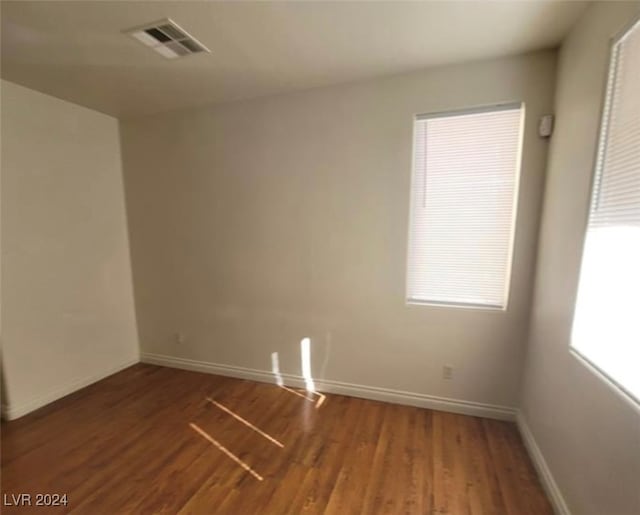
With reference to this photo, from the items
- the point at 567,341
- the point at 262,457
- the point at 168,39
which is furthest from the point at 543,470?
the point at 168,39

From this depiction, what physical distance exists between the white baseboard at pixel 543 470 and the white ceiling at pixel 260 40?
2.57 metres

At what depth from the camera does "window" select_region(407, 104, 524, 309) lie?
2213 millimetres

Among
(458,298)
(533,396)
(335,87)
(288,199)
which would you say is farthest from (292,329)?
(335,87)

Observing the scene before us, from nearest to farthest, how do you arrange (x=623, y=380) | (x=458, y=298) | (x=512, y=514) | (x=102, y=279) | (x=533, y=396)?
(x=623, y=380)
(x=512, y=514)
(x=533, y=396)
(x=458, y=298)
(x=102, y=279)

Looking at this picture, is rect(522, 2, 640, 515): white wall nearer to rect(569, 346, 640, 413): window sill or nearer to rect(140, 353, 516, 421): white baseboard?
rect(569, 346, 640, 413): window sill

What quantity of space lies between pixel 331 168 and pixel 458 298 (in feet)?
4.91

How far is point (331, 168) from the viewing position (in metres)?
2.58

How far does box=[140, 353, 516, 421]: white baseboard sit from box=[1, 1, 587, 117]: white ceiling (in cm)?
260

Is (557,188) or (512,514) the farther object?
(557,188)

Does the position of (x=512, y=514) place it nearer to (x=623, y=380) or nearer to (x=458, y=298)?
(x=623, y=380)

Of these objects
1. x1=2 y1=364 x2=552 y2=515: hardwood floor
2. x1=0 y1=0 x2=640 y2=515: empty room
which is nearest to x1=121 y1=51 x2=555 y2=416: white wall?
x1=0 y1=0 x2=640 y2=515: empty room

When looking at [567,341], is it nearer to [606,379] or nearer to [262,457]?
[606,379]

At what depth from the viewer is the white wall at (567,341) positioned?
118 cm

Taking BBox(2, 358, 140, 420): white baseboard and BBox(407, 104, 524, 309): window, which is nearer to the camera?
BBox(407, 104, 524, 309): window
